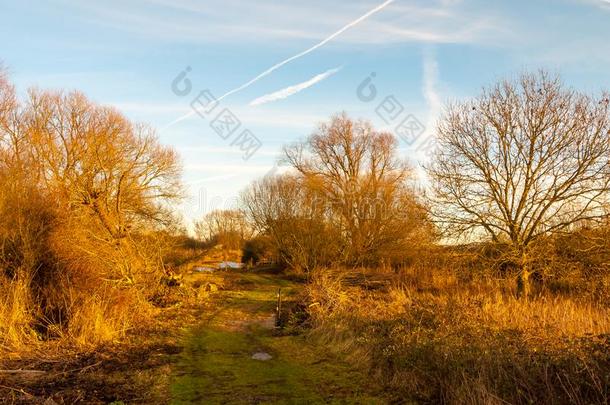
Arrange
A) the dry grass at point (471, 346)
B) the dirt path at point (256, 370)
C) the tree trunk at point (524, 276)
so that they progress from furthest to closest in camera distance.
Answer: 1. the tree trunk at point (524, 276)
2. the dirt path at point (256, 370)
3. the dry grass at point (471, 346)

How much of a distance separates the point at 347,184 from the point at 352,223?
5.90 m

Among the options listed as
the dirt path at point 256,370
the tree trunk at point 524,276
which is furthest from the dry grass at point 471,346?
the tree trunk at point 524,276

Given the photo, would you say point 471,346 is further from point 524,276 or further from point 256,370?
point 524,276

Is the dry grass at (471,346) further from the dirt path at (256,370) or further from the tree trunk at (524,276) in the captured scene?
the tree trunk at (524,276)

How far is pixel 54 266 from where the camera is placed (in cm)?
1146

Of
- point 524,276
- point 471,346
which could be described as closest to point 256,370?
point 471,346

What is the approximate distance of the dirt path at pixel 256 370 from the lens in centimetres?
671

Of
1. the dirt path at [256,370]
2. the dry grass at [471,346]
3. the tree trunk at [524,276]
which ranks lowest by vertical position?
the dirt path at [256,370]

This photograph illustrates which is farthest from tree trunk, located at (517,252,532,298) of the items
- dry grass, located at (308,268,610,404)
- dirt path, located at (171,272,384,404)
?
dirt path, located at (171,272,384,404)

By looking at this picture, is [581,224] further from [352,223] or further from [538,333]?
[352,223]

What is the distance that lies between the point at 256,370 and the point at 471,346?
3913 millimetres

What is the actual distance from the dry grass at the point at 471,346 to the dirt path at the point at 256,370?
0.62 metres

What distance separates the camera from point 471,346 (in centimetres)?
741

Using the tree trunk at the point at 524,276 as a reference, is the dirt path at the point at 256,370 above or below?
below
